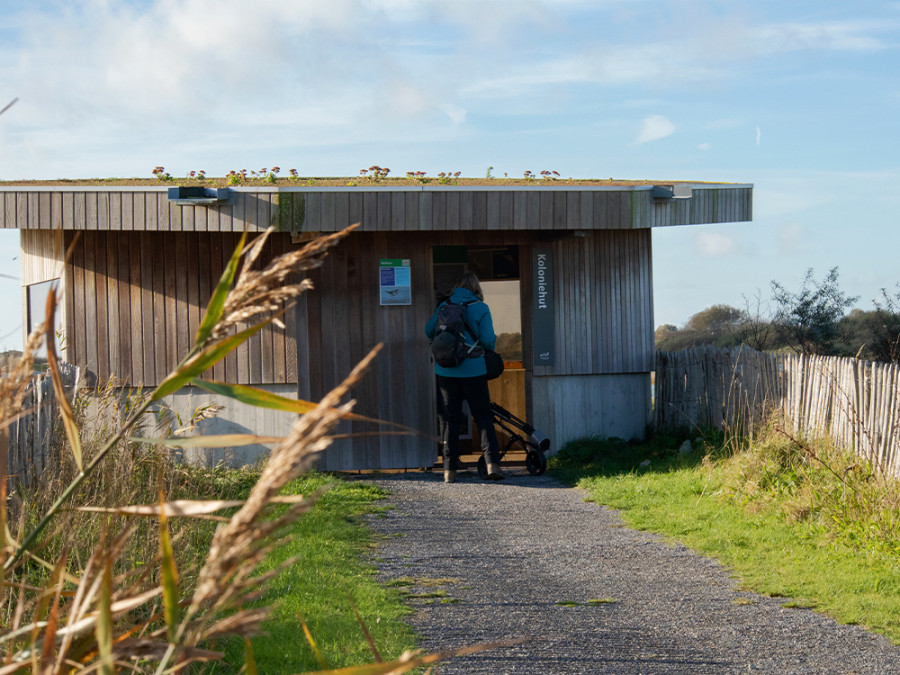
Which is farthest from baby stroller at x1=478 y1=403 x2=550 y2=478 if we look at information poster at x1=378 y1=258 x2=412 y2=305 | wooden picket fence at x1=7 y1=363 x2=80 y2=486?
wooden picket fence at x1=7 y1=363 x2=80 y2=486

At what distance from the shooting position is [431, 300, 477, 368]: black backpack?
30.1 feet

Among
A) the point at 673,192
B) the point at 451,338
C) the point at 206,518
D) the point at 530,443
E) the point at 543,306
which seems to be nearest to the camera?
the point at 206,518

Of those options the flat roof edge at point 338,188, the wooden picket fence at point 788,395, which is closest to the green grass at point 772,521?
the wooden picket fence at point 788,395

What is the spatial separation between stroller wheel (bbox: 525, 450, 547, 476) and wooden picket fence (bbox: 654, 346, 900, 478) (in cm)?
181

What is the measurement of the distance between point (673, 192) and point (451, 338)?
→ 316 cm

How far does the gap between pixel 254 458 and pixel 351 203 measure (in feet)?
9.63

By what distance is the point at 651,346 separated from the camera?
11500 millimetres

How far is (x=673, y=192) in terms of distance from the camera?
1035cm

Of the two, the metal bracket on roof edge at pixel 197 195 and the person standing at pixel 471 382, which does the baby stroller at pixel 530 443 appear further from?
the metal bracket on roof edge at pixel 197 195

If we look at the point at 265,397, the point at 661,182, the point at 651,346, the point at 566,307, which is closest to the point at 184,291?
the point at 566,307

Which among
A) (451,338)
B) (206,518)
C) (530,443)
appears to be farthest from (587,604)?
(530,443)

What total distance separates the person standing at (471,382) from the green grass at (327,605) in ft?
Result: 7.03

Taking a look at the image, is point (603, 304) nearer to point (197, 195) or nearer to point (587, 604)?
point (197, 195)

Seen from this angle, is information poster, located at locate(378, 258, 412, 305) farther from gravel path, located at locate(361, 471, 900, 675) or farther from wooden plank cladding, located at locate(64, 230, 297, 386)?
gravel path, located at locate(361, 471, 900, 675)
